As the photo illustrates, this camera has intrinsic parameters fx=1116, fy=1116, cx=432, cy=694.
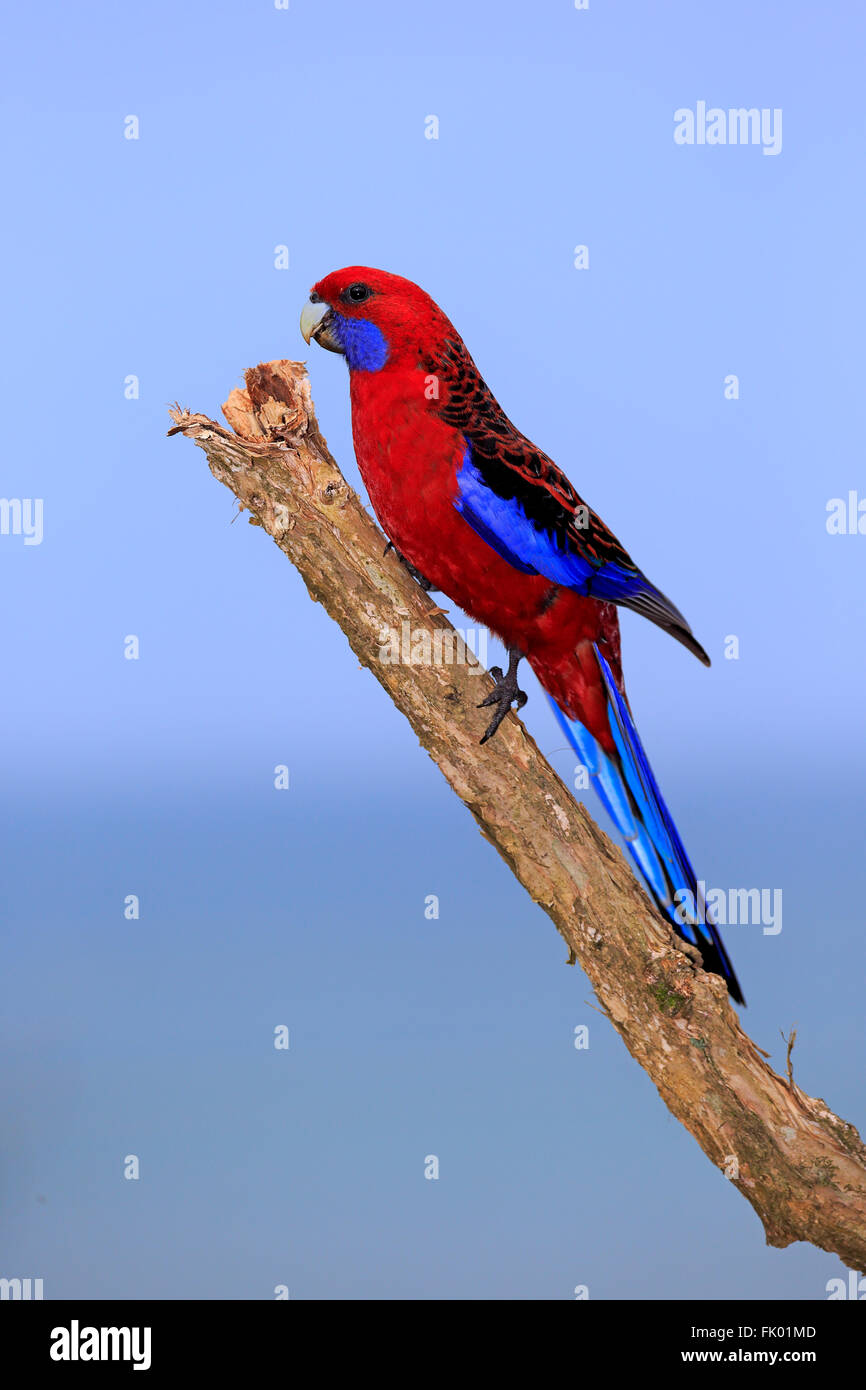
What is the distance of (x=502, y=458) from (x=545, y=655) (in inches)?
23.7

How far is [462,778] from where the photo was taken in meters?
3.25

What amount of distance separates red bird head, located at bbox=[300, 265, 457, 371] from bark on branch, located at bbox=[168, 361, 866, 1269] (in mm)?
172

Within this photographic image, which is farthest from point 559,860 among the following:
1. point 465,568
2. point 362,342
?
point 362,342

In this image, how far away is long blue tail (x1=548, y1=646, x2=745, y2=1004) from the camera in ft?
10.9

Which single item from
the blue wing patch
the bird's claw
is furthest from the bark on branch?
the blue wing patch

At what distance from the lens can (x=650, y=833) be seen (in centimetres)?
334

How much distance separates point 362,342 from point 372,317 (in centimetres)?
7

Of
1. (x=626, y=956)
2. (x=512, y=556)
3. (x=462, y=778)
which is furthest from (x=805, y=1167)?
(x=512, y=556)

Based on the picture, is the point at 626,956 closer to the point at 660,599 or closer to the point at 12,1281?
the point at 660,599

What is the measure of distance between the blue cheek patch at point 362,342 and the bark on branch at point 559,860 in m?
0.16

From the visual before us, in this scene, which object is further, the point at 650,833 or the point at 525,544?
the point at 650,833

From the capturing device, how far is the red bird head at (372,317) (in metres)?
3.18

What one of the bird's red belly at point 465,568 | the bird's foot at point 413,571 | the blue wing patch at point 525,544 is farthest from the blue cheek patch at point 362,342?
the bird's foot at point 413,571

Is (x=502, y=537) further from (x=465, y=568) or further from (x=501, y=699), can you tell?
(x=501, y=699)
